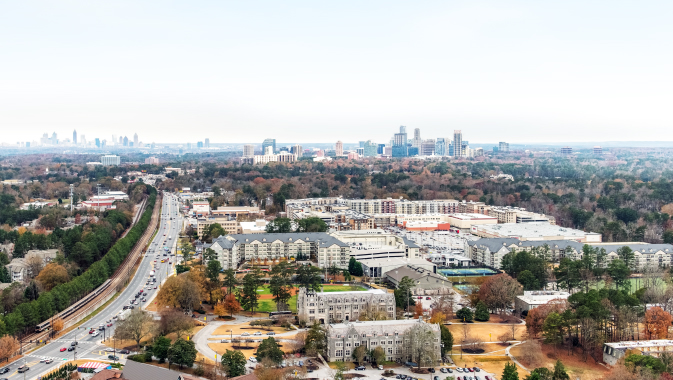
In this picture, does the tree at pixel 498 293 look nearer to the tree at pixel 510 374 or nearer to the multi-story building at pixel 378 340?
the multi-story building at pixel 378 340

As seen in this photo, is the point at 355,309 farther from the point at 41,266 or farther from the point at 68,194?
the point at 68,194

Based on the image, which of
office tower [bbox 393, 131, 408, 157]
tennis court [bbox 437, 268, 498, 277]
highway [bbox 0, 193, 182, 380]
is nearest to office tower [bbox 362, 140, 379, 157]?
office tower [bbox 393, 131, 408, 157]

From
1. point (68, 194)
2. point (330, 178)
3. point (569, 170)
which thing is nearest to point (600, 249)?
point (330, 178)

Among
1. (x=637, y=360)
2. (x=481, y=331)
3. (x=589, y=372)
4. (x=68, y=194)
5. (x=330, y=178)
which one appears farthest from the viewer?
(x=330, y=178)

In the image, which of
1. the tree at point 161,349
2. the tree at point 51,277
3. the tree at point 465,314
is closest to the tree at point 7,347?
the tree at point 161,349

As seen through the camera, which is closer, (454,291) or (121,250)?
(454,291)

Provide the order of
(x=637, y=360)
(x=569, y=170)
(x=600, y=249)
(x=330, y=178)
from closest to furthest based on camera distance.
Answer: (x=637, y=360), (x=600, y=249), (x=330, y=178), (x=569, y=170)
